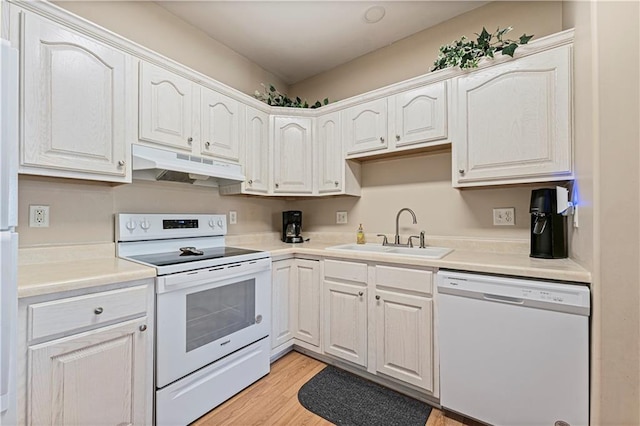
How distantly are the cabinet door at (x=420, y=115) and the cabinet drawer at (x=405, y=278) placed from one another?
0.94m

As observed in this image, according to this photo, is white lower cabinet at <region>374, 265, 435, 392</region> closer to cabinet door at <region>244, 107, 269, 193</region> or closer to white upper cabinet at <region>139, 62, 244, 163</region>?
cabinet door at <region>244, 107, 269, 193</region>

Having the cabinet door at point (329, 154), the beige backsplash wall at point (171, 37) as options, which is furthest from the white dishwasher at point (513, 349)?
the beige backsplash wall at point (171, 37)

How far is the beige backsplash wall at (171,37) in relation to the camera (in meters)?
1.81

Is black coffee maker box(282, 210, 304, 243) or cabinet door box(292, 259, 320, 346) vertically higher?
black coffee maker box(282, 210, 304, 243)

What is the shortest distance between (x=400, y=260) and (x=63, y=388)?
1679 mm

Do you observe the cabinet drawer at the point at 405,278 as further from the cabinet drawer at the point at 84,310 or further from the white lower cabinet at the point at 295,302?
the cabinet drawer at the point at 84,310

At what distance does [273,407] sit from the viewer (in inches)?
65.6

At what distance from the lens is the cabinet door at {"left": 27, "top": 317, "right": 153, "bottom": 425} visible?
107 cm

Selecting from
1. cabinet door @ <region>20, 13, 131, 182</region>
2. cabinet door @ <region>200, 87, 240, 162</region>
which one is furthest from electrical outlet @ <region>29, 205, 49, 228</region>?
cabinet door @ <region>200, 87, 240, 162</region>

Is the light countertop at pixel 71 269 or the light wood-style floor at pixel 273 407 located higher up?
the light countertop at pixel 71 269

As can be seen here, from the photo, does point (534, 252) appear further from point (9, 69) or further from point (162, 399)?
point (9, 69)

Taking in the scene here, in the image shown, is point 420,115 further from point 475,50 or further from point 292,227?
point 292,227

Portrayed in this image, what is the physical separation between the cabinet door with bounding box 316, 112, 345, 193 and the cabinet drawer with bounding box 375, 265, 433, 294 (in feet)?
3.04

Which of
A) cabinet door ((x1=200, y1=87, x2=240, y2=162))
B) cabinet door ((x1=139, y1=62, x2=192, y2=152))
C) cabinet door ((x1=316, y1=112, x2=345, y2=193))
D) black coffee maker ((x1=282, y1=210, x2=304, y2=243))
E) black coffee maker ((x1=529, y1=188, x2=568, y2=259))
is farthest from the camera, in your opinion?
black coffee maker ((x1=282, y1=210, x2=304, y2=243))
